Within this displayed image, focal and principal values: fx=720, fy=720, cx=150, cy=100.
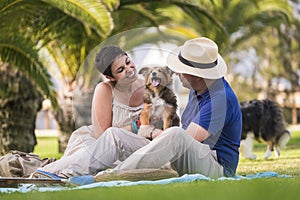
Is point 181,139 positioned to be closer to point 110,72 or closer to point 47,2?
point 110,72

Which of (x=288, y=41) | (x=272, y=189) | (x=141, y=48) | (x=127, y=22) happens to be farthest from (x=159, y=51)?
(x=288, y=41)

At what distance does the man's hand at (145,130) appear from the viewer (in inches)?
257

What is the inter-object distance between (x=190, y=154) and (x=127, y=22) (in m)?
9.91

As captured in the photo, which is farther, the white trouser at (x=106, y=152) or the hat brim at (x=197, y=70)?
the hat brim at (x=197, y=70)

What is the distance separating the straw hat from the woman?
1.34 ft

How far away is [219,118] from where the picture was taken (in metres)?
6.47

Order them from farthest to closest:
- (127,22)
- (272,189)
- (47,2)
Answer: (127,22) < (47,2) < (272,189)

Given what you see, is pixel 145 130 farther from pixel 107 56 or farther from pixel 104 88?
pixel 107 56

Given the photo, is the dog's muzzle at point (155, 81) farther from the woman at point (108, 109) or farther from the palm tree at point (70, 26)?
the palm tree at point (70, 26)

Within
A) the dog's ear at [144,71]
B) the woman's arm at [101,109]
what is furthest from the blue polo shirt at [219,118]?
the woman's arm at [101,109]

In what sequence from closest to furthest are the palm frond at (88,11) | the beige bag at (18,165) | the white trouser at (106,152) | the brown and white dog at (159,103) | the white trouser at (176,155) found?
the white trouser at (176,155)
the white trouser at (106,152)
the brown and white dog at (159,103)
the beige bag at (18,165)
the palm frond at (88,11)

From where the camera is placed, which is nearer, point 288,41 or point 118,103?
point 118,103

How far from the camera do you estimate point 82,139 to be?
6906 millimetres

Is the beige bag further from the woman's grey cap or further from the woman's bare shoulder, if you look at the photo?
the woman's grey cap
